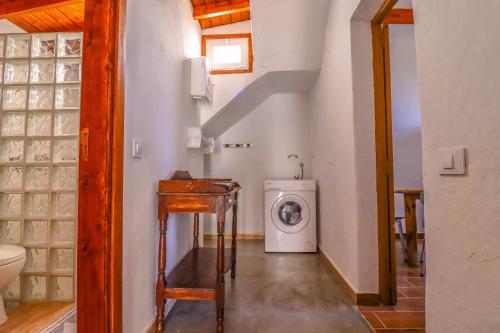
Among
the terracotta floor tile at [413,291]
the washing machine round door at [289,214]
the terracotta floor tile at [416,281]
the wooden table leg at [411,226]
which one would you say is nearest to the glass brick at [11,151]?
the washing machine round door at [289,214]

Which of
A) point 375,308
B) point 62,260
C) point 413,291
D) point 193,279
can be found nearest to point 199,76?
point 193,279

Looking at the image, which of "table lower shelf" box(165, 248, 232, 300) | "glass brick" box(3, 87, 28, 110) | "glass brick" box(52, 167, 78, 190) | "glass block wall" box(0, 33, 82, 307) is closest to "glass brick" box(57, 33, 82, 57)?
"glass block wall" box(0, 33, 82, 307)

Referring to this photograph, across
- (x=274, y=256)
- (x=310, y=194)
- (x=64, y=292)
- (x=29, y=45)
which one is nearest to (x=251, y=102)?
(x=310, y=194)

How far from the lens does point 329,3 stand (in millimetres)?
2773

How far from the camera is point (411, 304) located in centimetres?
205

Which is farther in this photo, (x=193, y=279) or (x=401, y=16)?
(x=401, y=16)

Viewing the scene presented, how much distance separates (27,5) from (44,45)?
39.4 inches

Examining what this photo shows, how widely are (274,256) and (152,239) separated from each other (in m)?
1.95

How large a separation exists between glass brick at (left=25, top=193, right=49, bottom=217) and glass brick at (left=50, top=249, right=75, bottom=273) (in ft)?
1.06

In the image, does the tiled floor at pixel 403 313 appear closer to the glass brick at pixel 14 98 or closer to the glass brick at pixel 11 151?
the glass brick at pixel 11 151

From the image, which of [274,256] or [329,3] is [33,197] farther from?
[329,3]

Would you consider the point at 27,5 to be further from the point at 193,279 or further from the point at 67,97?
the point at 193,279

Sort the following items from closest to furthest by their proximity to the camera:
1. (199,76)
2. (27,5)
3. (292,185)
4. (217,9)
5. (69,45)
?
(27,5) → (69,45) → (199,76) → (217,9) → (292,185)

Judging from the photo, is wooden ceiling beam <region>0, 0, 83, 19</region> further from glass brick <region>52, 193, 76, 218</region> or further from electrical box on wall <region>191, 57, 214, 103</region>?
electrical box on wall <region>191, 57, 214, 103</region>
